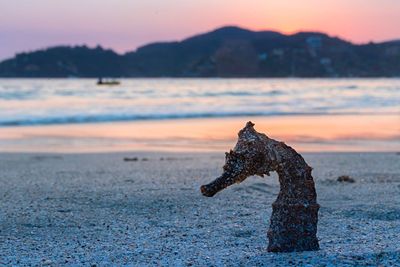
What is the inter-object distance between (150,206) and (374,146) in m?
9.80

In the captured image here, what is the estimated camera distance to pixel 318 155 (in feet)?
44.5

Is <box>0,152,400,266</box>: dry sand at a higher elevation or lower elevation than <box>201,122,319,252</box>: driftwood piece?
lower

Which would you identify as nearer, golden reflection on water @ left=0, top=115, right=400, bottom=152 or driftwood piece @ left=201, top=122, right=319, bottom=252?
driftwood piece @ left=201, top=122, right=319, bottom=252

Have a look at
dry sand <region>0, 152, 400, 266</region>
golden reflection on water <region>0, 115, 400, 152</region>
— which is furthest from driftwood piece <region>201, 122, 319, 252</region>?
golden reflection on water <region>0, 115, 400, 152</region>

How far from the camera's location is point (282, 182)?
4.79 metres

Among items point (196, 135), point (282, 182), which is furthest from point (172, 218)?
point (196, 135)

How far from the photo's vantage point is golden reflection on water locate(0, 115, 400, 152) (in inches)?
616

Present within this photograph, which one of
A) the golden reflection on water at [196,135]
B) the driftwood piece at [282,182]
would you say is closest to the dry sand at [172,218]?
the driftwood piece at [282,182]

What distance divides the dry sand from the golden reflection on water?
168 inches

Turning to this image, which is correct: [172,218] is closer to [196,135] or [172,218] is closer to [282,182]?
Answer: [282,182]

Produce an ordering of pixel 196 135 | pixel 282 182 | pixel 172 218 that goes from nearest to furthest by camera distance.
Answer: pixel 282 182 → pixel 172 218 → pixel 196 135

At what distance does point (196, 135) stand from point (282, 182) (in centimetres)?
1406

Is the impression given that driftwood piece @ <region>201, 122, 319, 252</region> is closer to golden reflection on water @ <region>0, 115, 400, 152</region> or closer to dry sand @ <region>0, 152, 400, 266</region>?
dry sand @ <region>0, 152, 400, 266</region>

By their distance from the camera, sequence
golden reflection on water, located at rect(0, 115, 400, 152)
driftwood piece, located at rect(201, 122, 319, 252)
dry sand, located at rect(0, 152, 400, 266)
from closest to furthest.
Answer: driftwood piece, located at rect(201, 122, 319, 252) < dry sand, located at rect(0, 152, 400, 266) < golden reflection on water, located at rect(0, 115, 400, 152)
